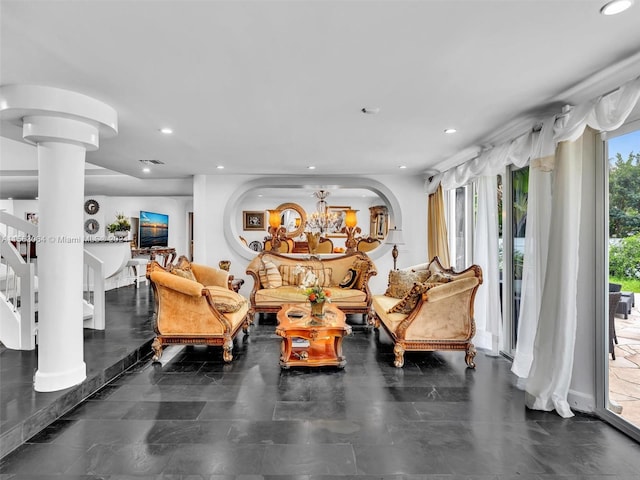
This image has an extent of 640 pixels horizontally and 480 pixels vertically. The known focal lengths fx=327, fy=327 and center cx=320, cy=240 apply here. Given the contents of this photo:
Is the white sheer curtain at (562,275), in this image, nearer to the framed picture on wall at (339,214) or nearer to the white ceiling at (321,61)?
the white ceiling at (321,61)

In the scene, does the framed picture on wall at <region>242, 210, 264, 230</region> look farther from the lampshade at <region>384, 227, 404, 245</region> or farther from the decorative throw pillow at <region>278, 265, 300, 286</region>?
the lampshade at <region>384, 227, 404, 245</region>

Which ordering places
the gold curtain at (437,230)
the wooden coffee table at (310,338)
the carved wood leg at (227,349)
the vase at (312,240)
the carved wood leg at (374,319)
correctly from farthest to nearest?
the vase at (312,240) < the gold curtain at (437,230) < the carved wood leg at (374,319) < the carved wood leg at (227,349) < the wooden coffee table at (310,338)

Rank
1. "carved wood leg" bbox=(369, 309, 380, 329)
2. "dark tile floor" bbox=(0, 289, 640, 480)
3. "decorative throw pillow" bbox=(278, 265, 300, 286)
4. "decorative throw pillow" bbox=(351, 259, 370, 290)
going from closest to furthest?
"dark tile floor" bbox=(0, 289, 640, 480)
"carved wood leg" bbox=(369, 309, 380, 329)
"decorative throw pillow" bbox=(351, 259, 370, 290)
"decorative throw pillow" bbox=(278, 265, 300, 286)

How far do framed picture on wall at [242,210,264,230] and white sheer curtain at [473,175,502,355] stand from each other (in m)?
7.49

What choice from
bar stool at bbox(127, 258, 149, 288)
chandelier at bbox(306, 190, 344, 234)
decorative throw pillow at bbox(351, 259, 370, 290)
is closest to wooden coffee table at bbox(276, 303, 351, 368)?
decorative throw pillow at bbox(351, 259, 370, 290)

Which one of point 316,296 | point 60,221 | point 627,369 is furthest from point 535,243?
point 60,221

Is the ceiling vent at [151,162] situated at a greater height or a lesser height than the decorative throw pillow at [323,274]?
greater

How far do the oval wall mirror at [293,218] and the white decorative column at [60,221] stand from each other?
7.34 metres

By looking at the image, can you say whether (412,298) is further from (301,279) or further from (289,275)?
(289,275)

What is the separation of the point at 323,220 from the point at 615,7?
7.32 meters

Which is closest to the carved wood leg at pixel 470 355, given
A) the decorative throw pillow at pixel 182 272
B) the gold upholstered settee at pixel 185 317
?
the gold upholstered settee at pixel 185 317

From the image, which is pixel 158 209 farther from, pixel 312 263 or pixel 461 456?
pixel 461 456

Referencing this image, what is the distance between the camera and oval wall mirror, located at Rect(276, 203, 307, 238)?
1004 cm

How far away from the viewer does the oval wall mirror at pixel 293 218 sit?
10.0 meters
